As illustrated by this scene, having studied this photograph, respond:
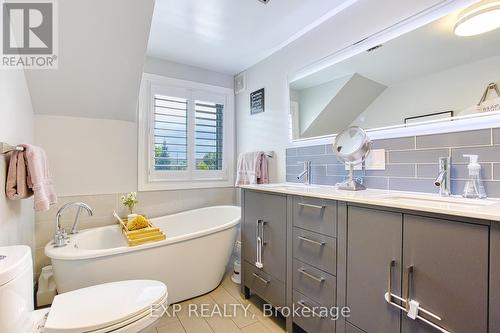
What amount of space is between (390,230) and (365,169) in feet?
2.40

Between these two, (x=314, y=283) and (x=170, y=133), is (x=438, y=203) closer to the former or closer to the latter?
(x=314, y=283)

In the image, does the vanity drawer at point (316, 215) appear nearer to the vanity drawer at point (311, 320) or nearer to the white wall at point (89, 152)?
the vanity drawer at point (311, 320)

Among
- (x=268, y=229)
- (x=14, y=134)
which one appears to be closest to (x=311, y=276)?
(x=268, y=229)

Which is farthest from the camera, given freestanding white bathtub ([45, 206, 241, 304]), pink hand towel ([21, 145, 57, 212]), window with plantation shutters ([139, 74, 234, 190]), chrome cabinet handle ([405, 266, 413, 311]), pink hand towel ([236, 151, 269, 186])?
window with plantation shutters ([139, 74, 234, 190])

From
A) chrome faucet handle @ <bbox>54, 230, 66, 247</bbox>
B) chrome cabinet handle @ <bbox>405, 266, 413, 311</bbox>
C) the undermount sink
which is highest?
the undermount sink

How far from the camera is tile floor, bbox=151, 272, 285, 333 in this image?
1677 millimetres

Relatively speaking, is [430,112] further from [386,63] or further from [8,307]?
[8,307]

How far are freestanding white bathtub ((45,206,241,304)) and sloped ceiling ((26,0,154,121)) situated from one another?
116cm

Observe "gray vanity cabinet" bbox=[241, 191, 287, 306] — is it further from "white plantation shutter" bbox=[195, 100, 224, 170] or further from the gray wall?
"white plantation shutter" bbox=[195, 100, 224, 170]

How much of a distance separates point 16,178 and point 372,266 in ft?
6.74

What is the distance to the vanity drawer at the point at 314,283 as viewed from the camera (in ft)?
4.25

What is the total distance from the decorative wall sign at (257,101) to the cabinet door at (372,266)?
180cm

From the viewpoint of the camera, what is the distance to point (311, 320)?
55.6 inches

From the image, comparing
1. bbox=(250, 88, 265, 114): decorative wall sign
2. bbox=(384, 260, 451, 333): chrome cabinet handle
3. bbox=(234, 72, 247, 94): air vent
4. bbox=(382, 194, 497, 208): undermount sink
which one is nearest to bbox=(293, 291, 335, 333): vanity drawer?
bbox=(384, 260, 451, 333): chrome cabinet handle
